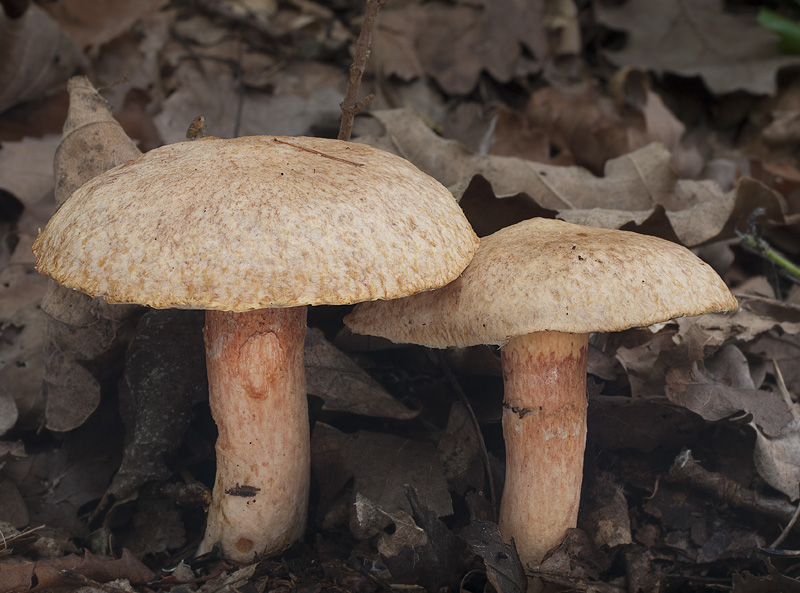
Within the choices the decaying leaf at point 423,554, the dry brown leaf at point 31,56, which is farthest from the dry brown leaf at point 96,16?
the decaying leaf at point 423,554

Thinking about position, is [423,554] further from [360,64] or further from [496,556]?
[360,64]

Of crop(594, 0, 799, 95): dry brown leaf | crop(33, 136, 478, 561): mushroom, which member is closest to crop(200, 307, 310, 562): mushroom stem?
crop(33, 136, 478, 561): mushroom

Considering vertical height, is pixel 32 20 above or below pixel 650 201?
above

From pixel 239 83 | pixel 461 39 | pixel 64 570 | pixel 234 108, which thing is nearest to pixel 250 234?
pixel 64 570

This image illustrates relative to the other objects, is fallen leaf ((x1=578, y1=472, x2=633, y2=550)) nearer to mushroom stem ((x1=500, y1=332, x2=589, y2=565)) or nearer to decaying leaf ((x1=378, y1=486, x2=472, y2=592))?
mushroom stem ((x1=500, y1=332, x2=589, y2=565))

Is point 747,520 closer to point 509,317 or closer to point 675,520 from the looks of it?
point 675,520

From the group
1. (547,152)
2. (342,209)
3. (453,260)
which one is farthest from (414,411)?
(547,152)
